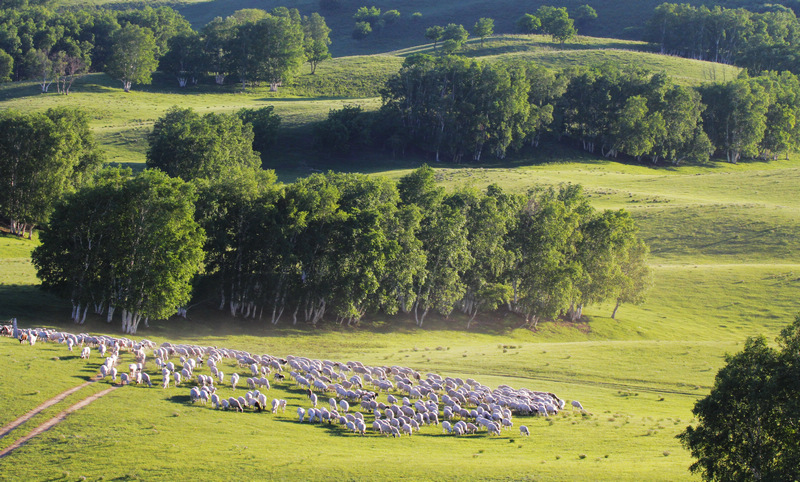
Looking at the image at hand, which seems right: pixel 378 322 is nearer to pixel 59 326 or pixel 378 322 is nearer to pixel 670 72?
pixel 59 326

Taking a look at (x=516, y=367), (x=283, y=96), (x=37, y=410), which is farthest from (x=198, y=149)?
(x=283, y=96)

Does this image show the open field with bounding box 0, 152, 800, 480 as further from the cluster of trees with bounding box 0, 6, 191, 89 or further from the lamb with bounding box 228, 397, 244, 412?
the cluster of trees with bounding box 0, 6, 191, 89

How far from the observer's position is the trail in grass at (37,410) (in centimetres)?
2925

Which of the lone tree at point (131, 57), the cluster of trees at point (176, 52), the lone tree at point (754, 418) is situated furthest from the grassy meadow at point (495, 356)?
the cluster of trees at point (176, 52)

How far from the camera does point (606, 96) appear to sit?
14388 cm

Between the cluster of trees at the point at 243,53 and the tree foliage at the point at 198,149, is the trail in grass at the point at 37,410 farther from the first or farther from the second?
the cluster of trees at the point at 243,53

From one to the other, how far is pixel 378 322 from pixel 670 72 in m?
150

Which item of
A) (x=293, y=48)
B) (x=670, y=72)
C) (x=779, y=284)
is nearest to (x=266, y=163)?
(x=293, y=48)

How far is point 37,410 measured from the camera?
31266mm

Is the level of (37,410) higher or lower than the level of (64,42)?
lower

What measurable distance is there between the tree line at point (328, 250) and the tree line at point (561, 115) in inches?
2274

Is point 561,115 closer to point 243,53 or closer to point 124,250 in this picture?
point 243,53

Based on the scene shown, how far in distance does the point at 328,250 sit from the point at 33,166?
131ft

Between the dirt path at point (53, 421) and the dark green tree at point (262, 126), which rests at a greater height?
the dark green tree at point (262, 126)
